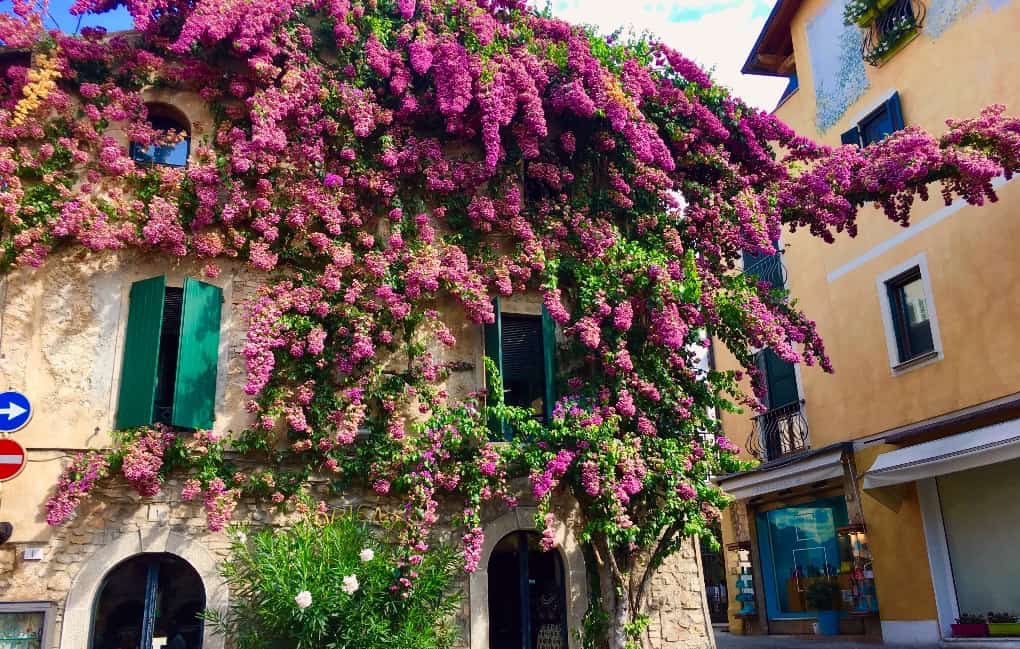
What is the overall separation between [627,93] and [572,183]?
1300mm

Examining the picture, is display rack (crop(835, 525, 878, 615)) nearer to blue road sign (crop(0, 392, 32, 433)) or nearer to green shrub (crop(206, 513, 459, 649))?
green shrub (crop(206, 513, 459, 649))

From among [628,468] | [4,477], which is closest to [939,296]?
[628,468]

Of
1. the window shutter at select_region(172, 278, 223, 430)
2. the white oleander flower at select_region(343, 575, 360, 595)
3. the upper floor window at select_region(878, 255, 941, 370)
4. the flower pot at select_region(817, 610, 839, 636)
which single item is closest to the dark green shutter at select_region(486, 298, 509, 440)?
the white oleander flower at select_region(343, 575, 360, 595)

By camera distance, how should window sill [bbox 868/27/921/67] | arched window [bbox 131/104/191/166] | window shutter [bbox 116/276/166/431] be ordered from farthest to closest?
window sill [bbox 868/27/921/67] < arched window [bbox 131/104/191/166] < window shutter [bbox 116/276/166/431]

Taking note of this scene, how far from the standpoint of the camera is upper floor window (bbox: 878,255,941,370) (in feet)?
45.8

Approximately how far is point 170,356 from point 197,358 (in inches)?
17.0

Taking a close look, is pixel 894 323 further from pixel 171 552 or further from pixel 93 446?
pixel 93 446

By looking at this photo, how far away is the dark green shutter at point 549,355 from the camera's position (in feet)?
33.1

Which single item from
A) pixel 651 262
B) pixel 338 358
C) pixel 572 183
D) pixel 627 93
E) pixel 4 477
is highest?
pixel 627 93

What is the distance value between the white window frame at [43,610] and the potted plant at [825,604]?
513 inches

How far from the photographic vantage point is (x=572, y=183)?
11031 millimetres

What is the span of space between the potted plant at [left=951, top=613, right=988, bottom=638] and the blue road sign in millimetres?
12605

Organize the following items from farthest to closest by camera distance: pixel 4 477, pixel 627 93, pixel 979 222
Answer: pixel 979 222
pixel 627 93
pixel 4 477

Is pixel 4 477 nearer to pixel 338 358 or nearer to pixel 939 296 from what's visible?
pixel 338 358
